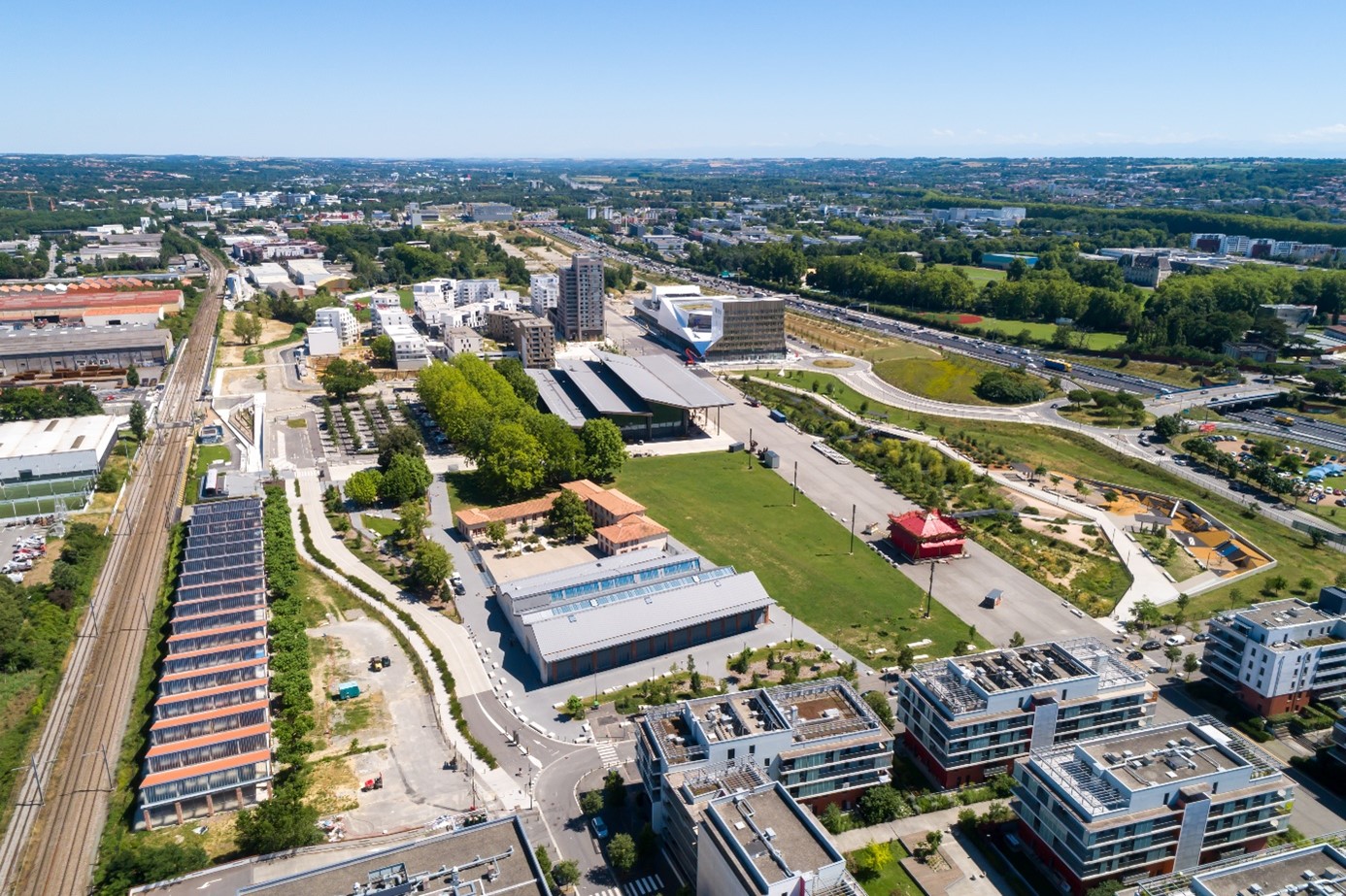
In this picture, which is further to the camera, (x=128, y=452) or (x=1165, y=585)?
(x=128, y=452)

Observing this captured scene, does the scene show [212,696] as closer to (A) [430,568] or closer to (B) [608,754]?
(A) [430,568]

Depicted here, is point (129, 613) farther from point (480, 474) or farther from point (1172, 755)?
point (1172, 755)

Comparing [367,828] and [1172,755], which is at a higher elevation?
[1172,755]

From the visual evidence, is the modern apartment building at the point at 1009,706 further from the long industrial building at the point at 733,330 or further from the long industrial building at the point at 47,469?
the long industrial building at the point at 733,330

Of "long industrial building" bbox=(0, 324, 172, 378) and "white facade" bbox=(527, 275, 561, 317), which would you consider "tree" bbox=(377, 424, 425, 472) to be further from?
"white facade" bbox=(527, 275, 561, 317)

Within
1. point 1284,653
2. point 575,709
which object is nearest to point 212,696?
point 575,709

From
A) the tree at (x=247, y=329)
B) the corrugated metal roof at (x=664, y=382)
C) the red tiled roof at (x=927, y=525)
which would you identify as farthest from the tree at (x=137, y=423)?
the red tiled roof at (x=927, y=525)

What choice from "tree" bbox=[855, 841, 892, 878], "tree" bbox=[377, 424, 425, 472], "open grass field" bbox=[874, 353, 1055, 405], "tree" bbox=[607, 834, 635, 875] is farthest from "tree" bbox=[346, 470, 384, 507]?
"open grass field" bbox=[874, 353, 1055, 405]

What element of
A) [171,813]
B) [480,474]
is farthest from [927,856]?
[480,474]
